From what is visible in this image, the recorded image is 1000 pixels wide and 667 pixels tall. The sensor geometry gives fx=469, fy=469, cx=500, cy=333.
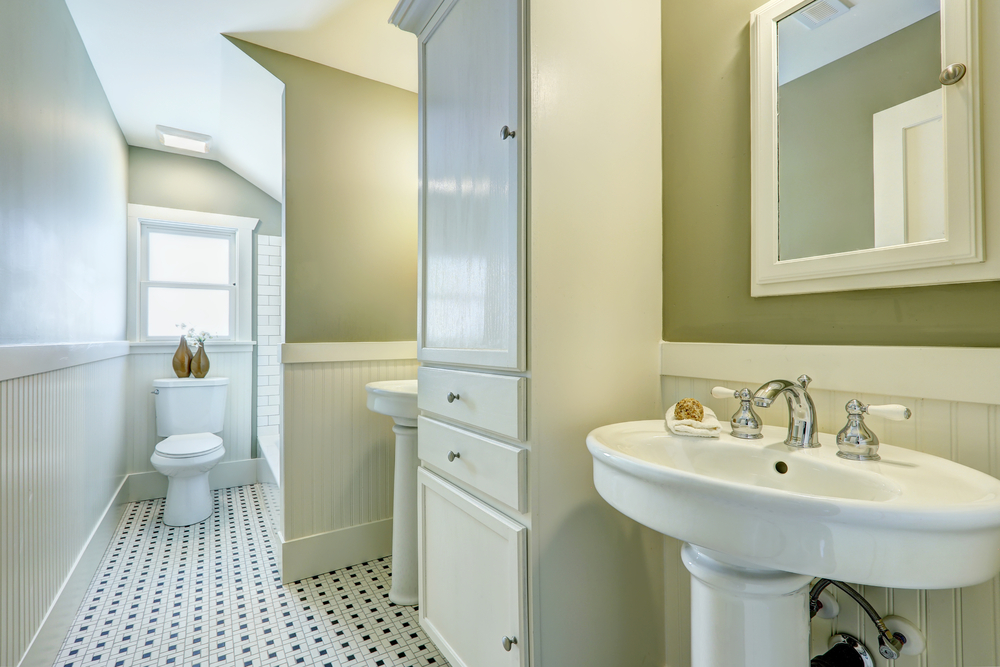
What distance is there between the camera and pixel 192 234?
3.19 meters

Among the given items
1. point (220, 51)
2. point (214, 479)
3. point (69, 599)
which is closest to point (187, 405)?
point (214, 479)

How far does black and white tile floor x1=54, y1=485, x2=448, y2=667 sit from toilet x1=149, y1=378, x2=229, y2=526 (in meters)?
0.20

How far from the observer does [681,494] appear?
0.69 metres

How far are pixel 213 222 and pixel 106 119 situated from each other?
0.86 metres

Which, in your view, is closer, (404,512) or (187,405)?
(404,512)

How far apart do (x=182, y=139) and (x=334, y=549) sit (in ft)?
8.41

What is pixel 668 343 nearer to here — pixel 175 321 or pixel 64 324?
pixel 64 324

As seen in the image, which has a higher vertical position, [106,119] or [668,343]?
[106,119]

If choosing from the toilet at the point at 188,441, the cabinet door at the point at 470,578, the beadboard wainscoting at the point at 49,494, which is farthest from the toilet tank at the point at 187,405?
the cabinet door at the point at 470,578

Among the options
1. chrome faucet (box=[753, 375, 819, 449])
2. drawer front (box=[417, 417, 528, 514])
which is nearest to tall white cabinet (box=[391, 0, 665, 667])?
drawer front (box=[417, 417, 528, 514])

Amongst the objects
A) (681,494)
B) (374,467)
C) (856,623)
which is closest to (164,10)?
(374,467)

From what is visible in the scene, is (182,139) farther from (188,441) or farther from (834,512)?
(834,512)

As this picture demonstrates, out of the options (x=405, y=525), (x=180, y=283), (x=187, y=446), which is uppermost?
(x=180, y=283)

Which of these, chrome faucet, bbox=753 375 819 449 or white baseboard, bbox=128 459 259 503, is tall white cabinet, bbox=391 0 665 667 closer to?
chrome faucet, bbox=753 375 819 449
